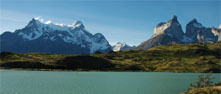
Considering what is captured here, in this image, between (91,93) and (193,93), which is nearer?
(193,93)

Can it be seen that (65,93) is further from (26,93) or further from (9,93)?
(9,93)

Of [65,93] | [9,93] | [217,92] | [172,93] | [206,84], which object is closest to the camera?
[217,92]

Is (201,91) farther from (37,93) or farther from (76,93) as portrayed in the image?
(37,93)

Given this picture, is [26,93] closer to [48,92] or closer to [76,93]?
[48,92]

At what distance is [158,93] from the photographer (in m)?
82.0

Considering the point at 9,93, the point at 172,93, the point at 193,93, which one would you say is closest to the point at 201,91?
the point at 193,93

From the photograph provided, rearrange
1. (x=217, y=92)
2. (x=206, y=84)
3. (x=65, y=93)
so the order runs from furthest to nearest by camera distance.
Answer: (x=206, y=84), (x=65, y=93), (x=217, y=92)

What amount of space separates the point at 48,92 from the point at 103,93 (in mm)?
18679

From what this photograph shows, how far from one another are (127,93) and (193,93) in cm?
2230

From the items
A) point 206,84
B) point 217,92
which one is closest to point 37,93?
A: point 217,92

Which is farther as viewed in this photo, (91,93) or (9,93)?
(91,93)

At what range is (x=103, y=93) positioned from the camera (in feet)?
254

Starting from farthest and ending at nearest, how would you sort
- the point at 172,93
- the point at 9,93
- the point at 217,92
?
the point at 172,93, the point at 9,93, the point at 217,92

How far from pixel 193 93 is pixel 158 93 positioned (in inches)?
614
